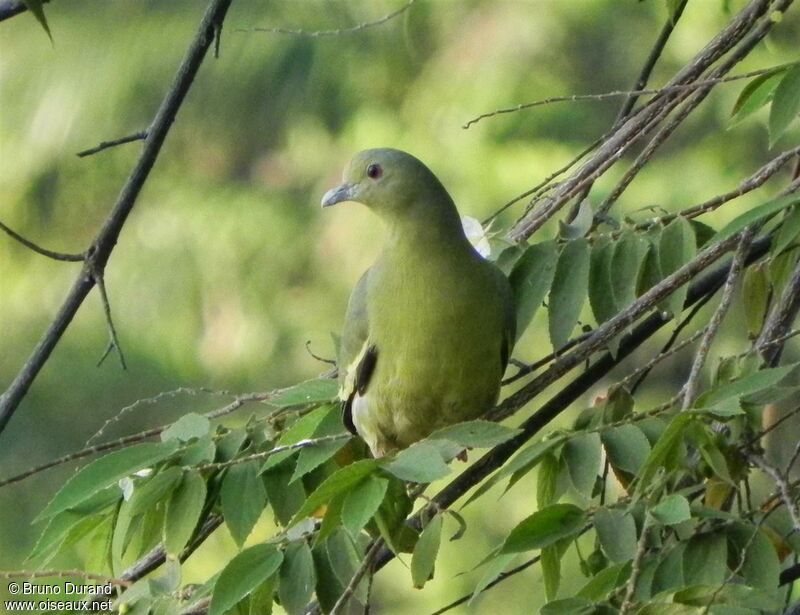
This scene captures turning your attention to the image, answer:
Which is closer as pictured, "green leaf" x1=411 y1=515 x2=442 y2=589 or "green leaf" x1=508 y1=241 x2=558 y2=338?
"green leaf" x1=411 y1=515 x2=442 y2=589

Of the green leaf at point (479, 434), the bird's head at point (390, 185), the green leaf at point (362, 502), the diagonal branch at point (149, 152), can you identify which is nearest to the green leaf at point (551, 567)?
the green leaf at point (479, 434)

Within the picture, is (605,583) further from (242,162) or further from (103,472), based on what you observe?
(242,162)

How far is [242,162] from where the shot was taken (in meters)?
10.3

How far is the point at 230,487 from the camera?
2275 millimetres

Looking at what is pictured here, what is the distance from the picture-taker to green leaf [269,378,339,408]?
246cm

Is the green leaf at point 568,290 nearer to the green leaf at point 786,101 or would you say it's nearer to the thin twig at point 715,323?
the thin twig at point 715,323

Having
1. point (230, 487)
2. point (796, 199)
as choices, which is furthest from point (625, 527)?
point (230, 487)

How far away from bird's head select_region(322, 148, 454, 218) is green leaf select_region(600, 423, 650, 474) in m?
0.93

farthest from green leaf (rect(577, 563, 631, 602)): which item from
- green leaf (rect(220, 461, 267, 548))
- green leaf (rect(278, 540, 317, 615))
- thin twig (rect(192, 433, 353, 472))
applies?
green leaf (rect(220, 461, 267, 548))

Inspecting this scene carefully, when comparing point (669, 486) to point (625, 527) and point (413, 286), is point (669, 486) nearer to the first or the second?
point (625, 527)

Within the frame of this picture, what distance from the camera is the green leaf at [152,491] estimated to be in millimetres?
2176

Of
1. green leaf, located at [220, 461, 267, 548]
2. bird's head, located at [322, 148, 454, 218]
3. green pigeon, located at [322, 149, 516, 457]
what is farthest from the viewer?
bird's head, located at [322, 148, 454, 218]

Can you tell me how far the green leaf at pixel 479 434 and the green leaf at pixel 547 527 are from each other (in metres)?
0.12

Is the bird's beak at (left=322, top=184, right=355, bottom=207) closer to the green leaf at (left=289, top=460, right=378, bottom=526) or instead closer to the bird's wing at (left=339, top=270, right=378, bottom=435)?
the bird's wing at (left=339, top=270, right=378, bottom=435)
